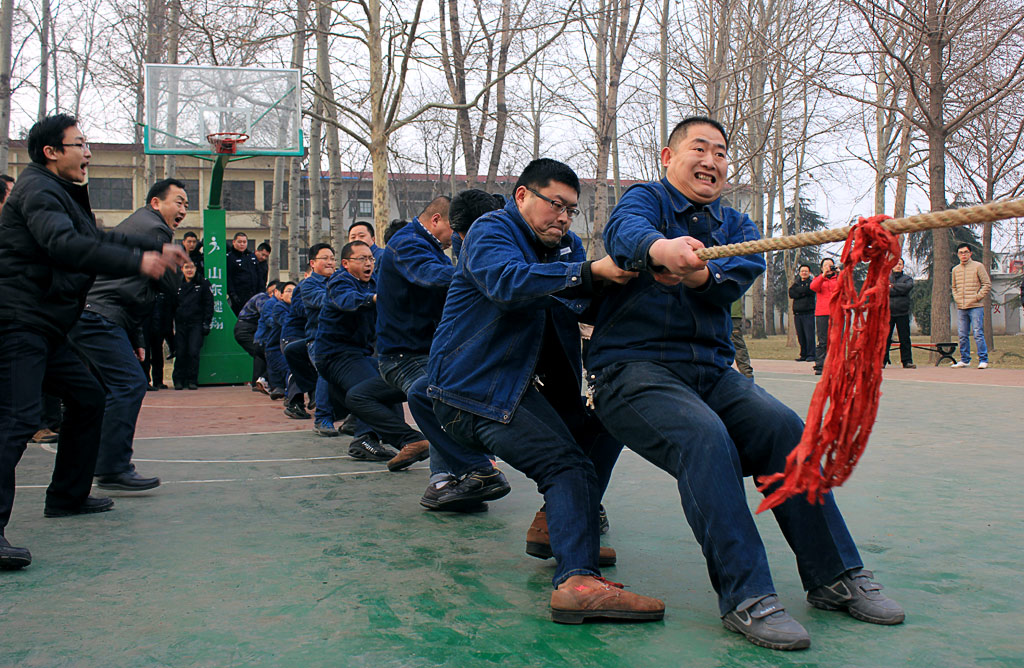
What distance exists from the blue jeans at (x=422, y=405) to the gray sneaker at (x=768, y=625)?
5.96ft

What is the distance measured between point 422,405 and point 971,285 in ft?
39.1

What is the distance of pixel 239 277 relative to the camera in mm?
15070

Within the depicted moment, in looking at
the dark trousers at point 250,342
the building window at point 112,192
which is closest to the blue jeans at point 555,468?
the dark trousers at point 250,342

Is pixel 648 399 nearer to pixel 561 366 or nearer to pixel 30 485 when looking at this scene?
pixel 561 366

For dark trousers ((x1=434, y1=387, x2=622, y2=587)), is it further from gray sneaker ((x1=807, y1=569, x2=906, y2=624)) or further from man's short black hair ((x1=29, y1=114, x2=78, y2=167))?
man's short black hair ((x1=29, y1=114, x2=78, y2=167))

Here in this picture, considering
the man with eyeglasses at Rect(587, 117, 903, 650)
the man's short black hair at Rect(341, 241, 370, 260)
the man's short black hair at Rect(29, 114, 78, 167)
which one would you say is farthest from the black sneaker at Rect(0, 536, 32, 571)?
the man's short black hair at Rect(341, 241, 370, 260)

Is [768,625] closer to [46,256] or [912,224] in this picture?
[912,224]

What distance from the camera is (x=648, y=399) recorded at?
10.1ft

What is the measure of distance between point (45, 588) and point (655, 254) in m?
2.56

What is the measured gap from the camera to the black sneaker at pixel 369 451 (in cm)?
646

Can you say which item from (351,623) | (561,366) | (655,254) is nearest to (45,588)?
(351,623)

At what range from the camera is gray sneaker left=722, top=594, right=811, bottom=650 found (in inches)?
105

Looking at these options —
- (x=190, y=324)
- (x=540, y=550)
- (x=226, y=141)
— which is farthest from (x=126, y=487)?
(x=226, y=141)

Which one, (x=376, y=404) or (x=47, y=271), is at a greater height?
(x=47, y=271)
